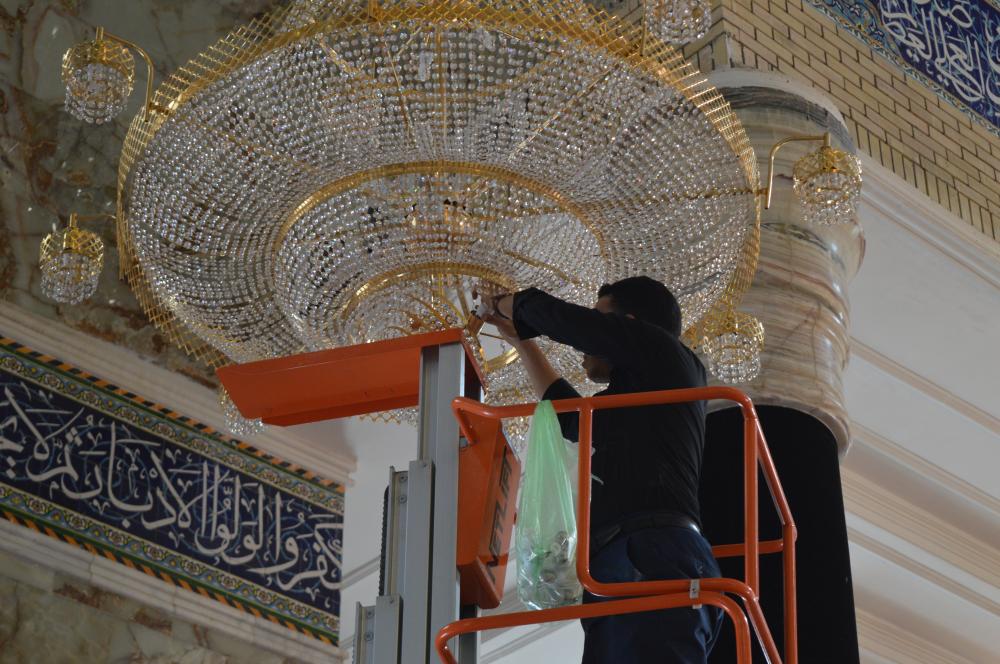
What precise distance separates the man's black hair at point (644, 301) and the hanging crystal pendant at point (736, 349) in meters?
0.58

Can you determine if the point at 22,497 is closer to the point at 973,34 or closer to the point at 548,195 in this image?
the point at 548,195

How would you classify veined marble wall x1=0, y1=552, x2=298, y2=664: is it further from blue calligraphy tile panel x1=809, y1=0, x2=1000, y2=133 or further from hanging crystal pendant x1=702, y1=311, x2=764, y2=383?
blue calligraphy tile panel x1=809, y1=0, x2=1000, y2=133

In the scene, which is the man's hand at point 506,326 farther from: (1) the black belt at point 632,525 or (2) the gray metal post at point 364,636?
(2) the gray metal post at point 364,636

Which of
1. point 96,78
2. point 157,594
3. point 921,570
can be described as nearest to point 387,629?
point 96,78

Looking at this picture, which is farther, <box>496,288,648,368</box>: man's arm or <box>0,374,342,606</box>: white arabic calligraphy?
<box>0,374,342,606</box>: white arabic calligraphy

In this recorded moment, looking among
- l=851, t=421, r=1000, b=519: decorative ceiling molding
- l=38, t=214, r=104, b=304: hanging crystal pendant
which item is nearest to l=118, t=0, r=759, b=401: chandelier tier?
l=38, t=214, r=104, b=304: hanging crystal pendant

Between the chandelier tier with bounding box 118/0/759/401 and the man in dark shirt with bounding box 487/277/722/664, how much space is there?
250 mm

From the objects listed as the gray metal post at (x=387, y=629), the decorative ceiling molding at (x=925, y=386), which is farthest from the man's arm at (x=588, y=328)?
the decorative ceiling molding at (x=925, y=386)

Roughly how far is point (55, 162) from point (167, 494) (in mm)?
977

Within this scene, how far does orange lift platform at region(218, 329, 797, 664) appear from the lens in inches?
102


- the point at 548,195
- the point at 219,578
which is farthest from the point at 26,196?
the point at 548,195

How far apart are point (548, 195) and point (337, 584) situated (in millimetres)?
2058

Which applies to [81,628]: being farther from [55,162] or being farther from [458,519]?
[458,519]

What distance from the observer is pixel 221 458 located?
16.1 feet
